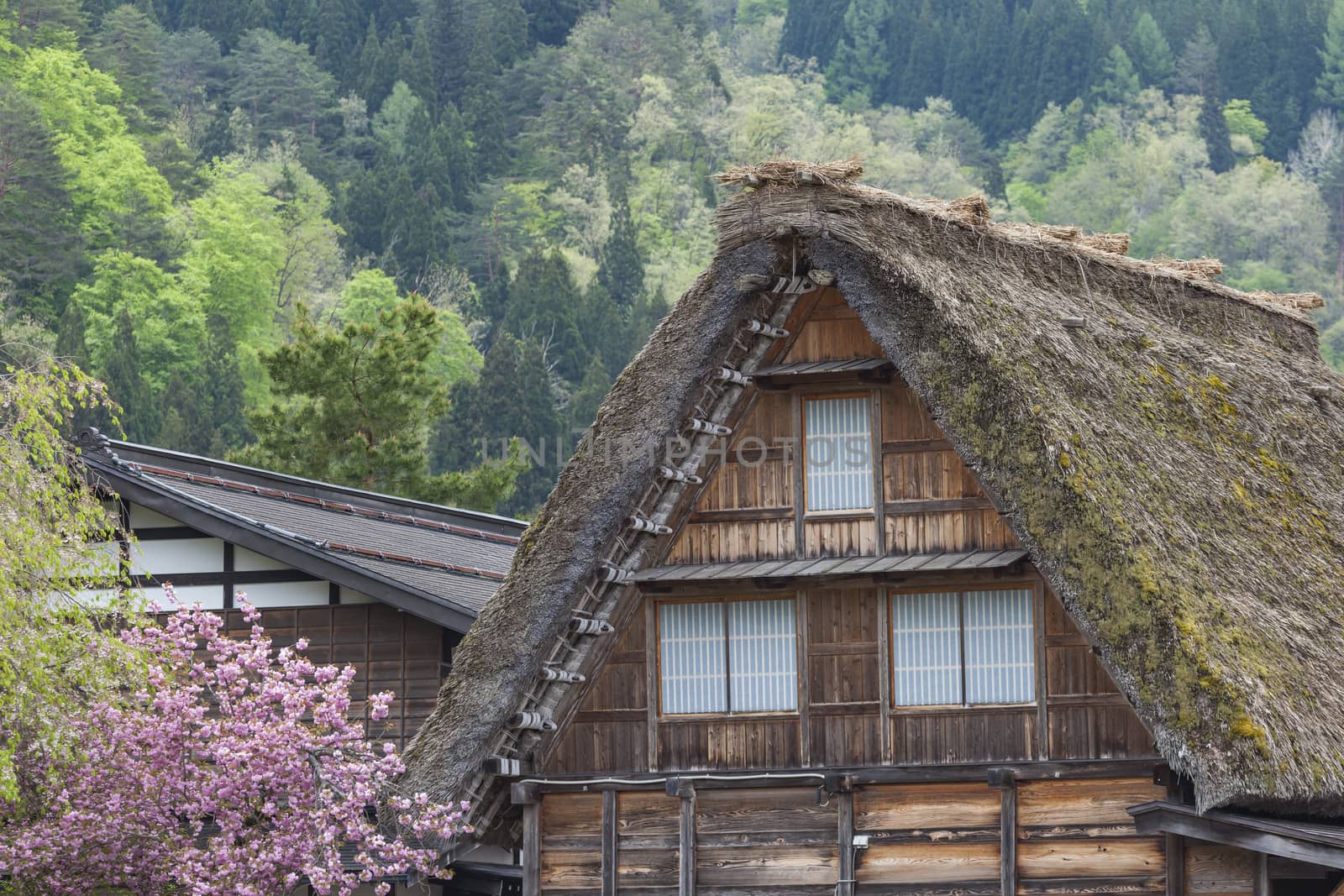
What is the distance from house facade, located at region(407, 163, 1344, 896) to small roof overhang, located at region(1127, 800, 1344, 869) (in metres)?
0.08

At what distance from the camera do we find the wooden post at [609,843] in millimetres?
16141

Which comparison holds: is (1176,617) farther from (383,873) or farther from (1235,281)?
(1235,281)

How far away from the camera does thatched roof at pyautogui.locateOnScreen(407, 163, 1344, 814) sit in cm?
1377

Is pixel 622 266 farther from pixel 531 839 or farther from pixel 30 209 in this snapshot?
pixel 531 839

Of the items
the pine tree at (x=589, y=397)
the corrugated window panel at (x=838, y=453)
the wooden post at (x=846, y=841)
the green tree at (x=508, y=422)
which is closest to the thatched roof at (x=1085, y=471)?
the corrugated window panel at (x=838, y=453)

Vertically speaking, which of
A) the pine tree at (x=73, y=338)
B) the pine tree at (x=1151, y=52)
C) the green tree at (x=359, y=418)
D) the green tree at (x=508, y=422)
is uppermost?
the pine tree at (x=1151, y=52)

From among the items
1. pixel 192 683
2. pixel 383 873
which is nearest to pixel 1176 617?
pixel 383 873

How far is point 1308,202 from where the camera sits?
117m

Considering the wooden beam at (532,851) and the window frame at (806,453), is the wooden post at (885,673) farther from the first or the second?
the wooden beam at (532,851)

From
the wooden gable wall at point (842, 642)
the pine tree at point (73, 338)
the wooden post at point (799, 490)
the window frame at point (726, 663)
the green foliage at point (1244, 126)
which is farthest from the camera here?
the green foliage at point (1244, 126)

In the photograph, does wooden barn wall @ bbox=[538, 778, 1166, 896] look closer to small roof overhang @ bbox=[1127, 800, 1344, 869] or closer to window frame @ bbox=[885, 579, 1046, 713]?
small roof overhang @ bbox=[1127, 800, 1344, 869]

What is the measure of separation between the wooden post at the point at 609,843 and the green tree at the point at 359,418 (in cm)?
2026

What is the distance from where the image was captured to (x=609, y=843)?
16.2 meters

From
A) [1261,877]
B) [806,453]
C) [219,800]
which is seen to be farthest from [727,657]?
[1261,877]
